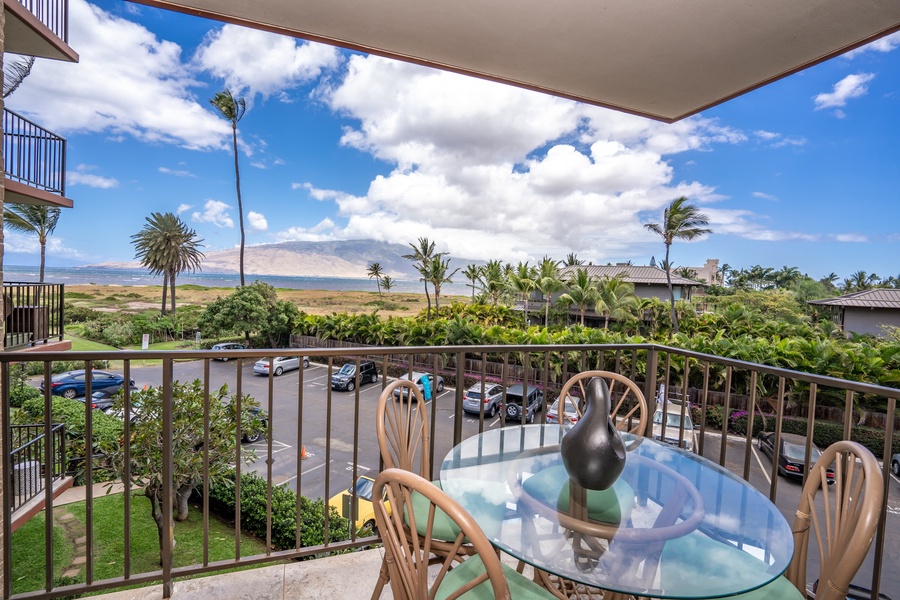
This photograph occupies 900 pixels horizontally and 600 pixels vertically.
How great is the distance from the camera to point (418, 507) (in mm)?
1360

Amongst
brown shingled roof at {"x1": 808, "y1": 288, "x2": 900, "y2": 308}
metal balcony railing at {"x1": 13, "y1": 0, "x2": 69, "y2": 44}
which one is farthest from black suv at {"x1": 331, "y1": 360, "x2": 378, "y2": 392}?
brown shingled roof at {"x1": 808, "y1": 288, "x2": 900, "y2": 308}

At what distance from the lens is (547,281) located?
2255 cm

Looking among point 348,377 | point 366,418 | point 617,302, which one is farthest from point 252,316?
point 617,302

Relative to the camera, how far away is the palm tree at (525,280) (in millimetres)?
23609

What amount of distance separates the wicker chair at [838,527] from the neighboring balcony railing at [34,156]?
8.03 metres

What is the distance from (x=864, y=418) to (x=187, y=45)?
55.4m

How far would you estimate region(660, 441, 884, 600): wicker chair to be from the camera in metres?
0.82

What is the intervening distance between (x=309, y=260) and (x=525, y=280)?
49619 millimetres

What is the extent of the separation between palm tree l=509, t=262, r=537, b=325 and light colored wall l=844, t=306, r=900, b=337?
14.0 m

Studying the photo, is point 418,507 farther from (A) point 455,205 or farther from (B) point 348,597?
(A) point 455,205

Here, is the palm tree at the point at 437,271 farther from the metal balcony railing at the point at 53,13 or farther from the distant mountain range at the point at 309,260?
the distant mountain range at the point at 309,260

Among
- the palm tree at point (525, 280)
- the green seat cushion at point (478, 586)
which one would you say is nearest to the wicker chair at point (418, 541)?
the green seat cushion at point (478, 586)

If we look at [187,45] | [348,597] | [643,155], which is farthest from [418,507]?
[187,45]

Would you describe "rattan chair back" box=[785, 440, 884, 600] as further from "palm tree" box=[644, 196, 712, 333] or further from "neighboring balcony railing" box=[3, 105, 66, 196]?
"palm tree" box=[644, 196, 712, 333]
